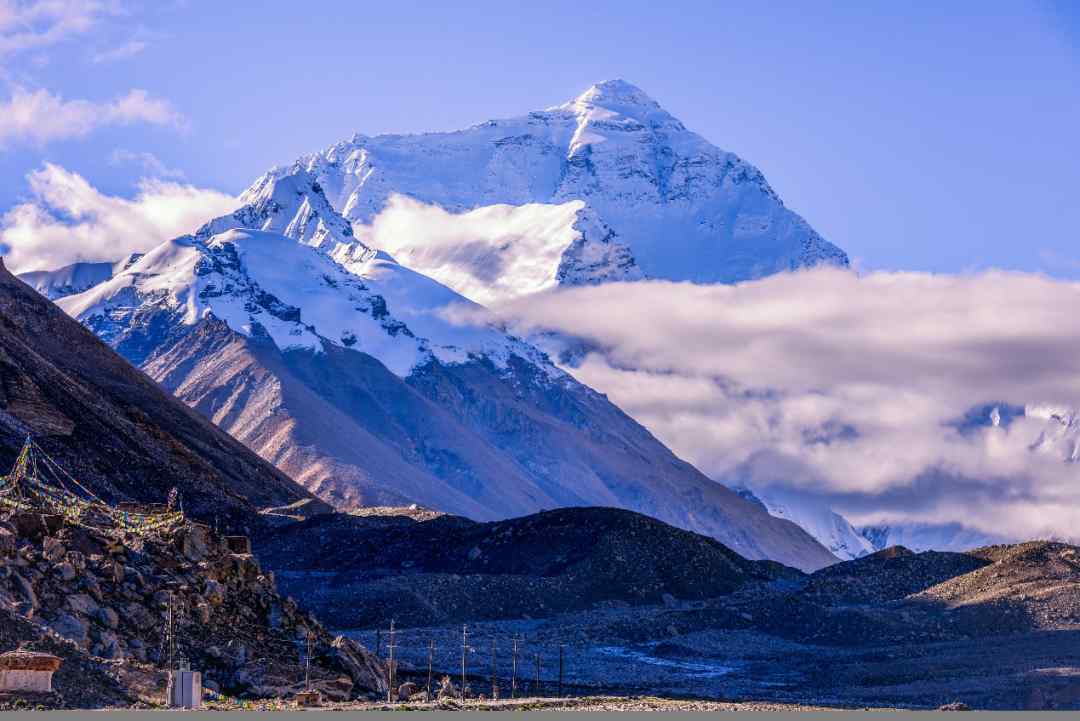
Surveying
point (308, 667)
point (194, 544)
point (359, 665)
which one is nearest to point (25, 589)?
point (194, 544)

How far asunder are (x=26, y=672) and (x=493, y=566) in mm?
85508

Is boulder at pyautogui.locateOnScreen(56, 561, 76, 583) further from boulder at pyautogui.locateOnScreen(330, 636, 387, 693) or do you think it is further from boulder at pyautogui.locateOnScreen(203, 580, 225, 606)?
boulder at pyautogui.locateOnScreen(330, 636, 387, 693)

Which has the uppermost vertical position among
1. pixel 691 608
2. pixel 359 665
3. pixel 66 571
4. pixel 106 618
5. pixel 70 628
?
pixel 691 608

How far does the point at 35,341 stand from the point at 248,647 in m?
124

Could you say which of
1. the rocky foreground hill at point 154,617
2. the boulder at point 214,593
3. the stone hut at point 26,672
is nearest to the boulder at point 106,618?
the rocky foreground hill at point 154,617

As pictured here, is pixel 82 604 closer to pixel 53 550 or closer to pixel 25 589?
pixel 25 589

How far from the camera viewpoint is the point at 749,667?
101m

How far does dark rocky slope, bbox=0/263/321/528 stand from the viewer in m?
144

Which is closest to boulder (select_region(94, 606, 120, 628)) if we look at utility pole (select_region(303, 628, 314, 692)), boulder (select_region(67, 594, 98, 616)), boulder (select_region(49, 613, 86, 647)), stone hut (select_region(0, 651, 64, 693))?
boulder (select_region(67, 594, 98, 616))

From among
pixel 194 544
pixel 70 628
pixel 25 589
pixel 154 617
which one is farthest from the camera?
pixel 194 544

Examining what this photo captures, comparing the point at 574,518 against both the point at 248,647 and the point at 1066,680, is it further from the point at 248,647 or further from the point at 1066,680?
the point at 248,647

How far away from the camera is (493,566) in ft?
447

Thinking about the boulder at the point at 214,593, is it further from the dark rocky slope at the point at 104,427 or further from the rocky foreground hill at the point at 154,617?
the dark rocky slope at the point at 104,427

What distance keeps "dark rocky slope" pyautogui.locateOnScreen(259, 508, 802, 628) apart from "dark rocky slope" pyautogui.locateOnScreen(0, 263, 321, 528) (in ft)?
33.0
